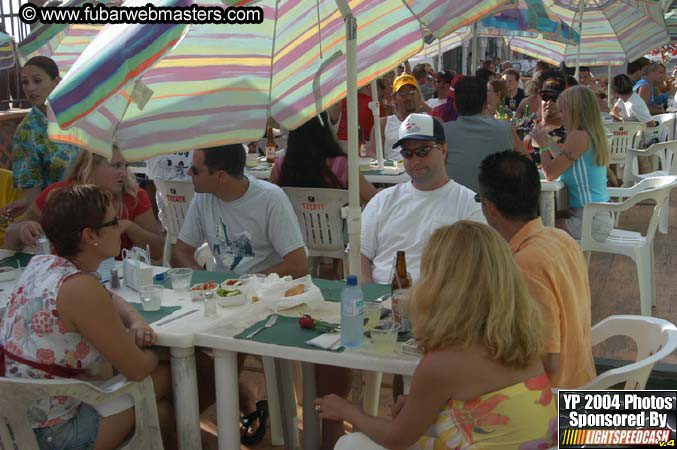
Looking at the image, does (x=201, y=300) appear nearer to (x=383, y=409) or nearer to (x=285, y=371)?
(x=285, y=371)

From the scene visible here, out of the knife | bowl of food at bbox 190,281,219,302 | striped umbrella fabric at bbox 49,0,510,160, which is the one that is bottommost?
the knife

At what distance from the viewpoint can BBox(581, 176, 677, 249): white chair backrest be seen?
470cm

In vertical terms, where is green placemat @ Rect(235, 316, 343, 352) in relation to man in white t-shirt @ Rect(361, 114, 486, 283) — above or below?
below

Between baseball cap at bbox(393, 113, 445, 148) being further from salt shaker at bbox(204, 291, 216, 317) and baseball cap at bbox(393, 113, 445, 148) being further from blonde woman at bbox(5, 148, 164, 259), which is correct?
blonde woman at bbox(5, 148, 164, 259)

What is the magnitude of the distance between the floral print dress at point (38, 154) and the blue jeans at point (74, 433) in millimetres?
2878

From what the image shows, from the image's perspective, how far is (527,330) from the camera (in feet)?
6.86

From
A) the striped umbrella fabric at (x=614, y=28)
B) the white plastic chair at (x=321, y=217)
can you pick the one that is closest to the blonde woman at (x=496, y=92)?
the striped umbrella fabric at (x=614, y=28)

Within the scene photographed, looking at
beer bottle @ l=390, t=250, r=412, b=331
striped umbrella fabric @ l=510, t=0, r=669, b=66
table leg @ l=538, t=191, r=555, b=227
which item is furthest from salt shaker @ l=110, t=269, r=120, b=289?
striped umbrella fabric @ l=510, t=0, r=669, b=66

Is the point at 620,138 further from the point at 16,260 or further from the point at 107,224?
the point at 107,224

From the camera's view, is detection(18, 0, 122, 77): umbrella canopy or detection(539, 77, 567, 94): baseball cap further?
detection(539, 77, 567, 94): baseball cap

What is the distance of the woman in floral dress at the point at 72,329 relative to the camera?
244 centimetres

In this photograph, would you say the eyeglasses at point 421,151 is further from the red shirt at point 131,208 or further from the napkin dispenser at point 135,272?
the red shirt at point 131,208

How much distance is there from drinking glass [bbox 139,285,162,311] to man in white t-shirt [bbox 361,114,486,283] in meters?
1.04

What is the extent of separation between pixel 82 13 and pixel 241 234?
1.39m
